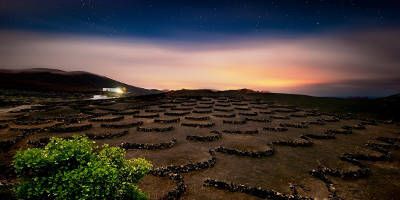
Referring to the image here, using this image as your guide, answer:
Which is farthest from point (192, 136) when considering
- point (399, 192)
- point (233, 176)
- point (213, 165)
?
point (399, 192)

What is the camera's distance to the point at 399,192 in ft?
65.6

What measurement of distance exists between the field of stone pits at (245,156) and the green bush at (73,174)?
6893 mm

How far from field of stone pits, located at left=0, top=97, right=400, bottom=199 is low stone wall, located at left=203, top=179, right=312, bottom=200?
60 mm

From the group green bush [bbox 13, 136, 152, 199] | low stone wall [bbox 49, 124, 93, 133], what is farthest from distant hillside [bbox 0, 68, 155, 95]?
green bush [bbox 13, 136, 152, 199]

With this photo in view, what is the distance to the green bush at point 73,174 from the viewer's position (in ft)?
33.0

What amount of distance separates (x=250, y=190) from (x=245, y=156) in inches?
310

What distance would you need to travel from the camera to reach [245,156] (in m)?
26.5

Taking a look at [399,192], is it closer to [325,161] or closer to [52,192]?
[325,161]

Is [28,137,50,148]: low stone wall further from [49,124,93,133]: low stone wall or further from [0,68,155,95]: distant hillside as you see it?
[0,68,155,95]: distant hillside

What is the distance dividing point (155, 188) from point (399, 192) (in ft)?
54.0

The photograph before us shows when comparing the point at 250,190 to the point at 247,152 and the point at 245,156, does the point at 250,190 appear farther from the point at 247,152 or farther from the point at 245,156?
the point at 247,152

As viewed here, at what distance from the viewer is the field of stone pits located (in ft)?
63.8

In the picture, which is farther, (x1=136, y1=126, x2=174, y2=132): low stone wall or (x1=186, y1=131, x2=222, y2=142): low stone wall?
(x1=136, y1=126, x2=174, y2=132): low stone wall

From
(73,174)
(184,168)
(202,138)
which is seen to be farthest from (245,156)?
(73,174)
